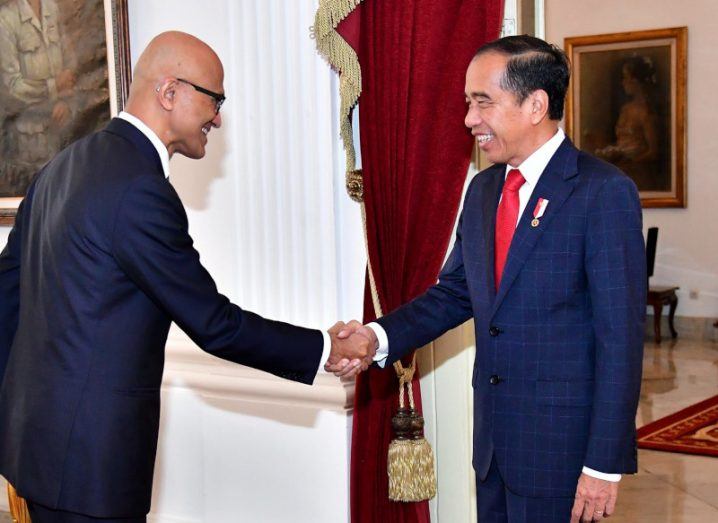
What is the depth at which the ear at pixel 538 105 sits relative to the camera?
8.82ft

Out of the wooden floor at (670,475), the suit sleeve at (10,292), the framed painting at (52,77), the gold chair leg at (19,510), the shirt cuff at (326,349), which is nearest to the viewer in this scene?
the suit sleeve at (10,292)

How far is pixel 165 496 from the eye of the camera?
14.1ft

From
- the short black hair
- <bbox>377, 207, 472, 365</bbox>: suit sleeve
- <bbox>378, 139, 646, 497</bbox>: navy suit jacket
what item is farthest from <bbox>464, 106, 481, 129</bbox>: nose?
<bbox>377, 207, 472, 365</bbox>: suit sleeve

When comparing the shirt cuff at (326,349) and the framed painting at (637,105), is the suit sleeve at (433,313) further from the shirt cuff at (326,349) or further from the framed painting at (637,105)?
the framed painting at (637,105)

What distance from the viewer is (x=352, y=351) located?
316cm

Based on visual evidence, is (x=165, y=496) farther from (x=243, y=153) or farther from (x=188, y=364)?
(x=243, y=153)

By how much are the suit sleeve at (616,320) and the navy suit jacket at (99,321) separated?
41.6 inches

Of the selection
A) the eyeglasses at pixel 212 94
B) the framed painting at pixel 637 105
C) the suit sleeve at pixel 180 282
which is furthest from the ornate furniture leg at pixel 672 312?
the eyeglasses at pixel 212 94

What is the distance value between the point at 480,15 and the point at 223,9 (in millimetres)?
1178

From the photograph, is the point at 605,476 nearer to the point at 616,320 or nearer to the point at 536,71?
the point at 616,320

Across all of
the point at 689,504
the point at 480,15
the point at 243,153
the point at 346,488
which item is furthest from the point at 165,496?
the point at 689,504

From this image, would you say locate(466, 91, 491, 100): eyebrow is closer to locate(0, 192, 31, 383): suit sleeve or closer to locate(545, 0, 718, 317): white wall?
locate(0, 192, 31, 383): suit sleeve

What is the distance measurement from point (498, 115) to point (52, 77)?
2885mm

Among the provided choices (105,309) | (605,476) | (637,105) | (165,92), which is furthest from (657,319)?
(105,309)
